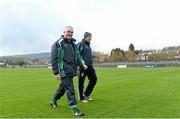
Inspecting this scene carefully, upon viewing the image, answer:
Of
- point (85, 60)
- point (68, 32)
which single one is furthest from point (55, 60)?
point (85, 60)

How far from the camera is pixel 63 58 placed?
899 centimetres

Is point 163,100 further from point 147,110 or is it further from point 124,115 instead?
point 124,115

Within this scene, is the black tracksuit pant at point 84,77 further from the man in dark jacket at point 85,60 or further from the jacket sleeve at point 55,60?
the jacket sleeve at point 55,60

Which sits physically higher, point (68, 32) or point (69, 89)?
point (68, 32)

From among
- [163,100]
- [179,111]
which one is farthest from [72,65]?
[163,100]

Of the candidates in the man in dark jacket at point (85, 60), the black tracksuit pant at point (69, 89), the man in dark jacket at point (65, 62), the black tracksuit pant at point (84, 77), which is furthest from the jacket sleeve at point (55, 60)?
the black tracksuit pant at point (84, 77)

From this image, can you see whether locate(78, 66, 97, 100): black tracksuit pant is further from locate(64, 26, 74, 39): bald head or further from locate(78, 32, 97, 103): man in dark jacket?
locate(64, 26, 74, 39): bald head

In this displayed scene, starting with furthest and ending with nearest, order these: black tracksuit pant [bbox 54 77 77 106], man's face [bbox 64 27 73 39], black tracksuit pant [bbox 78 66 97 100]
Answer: black tracksuit pant [bbox 78 66 97 100], man's face [bbox 64 27 73 39], black tracksuit pant [bbox 54 77 77 106]

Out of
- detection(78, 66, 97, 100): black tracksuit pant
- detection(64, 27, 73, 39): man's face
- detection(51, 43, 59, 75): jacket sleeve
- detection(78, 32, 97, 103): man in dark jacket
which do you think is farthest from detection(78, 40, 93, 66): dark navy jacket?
detection(51, 43, 59, 75): jacket sleeve

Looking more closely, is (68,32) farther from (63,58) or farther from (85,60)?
(85,60)

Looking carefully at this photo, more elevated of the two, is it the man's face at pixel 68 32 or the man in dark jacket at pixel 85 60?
the man's face at pixel 68 32

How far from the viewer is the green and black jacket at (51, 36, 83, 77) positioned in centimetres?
892

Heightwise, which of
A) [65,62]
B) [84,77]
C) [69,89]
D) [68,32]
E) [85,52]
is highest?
[68,32]

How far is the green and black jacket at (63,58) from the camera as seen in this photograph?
8.92 meters
